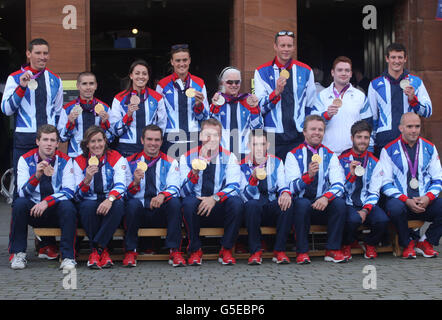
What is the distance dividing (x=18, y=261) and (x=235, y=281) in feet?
7.80

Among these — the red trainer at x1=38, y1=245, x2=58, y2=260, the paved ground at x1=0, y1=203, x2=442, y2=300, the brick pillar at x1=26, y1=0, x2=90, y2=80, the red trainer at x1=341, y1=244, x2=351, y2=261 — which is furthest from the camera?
the brick pillar at x1=26, y1=0, x2=90, y2=80

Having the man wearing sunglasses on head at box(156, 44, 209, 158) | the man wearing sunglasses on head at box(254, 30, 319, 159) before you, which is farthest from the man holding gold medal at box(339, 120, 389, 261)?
the man wearing sunglasses on head at box(156, 44, 209, 158)

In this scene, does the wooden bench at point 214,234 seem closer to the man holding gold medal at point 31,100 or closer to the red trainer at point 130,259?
the red trainer at point 130,259

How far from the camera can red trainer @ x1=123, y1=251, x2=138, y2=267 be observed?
7.34m

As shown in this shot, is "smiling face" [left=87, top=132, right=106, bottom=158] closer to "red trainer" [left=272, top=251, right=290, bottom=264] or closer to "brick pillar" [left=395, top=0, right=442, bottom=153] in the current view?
"red trainer" [left=272, top=251, right=290, bottom=264]

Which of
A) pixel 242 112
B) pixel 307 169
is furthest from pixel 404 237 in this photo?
pixel 242 112

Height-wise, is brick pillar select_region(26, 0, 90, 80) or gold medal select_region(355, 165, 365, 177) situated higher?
brick pillar select_region(26, 0, 90, 80)

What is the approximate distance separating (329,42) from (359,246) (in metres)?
8.53

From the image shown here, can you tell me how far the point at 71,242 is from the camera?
7285 mm

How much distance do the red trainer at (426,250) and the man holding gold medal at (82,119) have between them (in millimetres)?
3654

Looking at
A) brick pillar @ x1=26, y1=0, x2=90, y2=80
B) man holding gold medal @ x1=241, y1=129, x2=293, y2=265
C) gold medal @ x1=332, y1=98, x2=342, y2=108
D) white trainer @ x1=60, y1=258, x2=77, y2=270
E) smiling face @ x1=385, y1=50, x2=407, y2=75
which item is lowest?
white trainer @ x1=60, y1=258, x2=77, y2=270

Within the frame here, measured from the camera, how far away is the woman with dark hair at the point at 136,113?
317 inches

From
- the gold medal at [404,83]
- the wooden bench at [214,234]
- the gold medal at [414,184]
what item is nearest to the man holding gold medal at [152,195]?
the wooden bench at [214,234]

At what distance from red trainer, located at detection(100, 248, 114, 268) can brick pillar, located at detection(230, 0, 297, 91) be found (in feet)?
14.9
